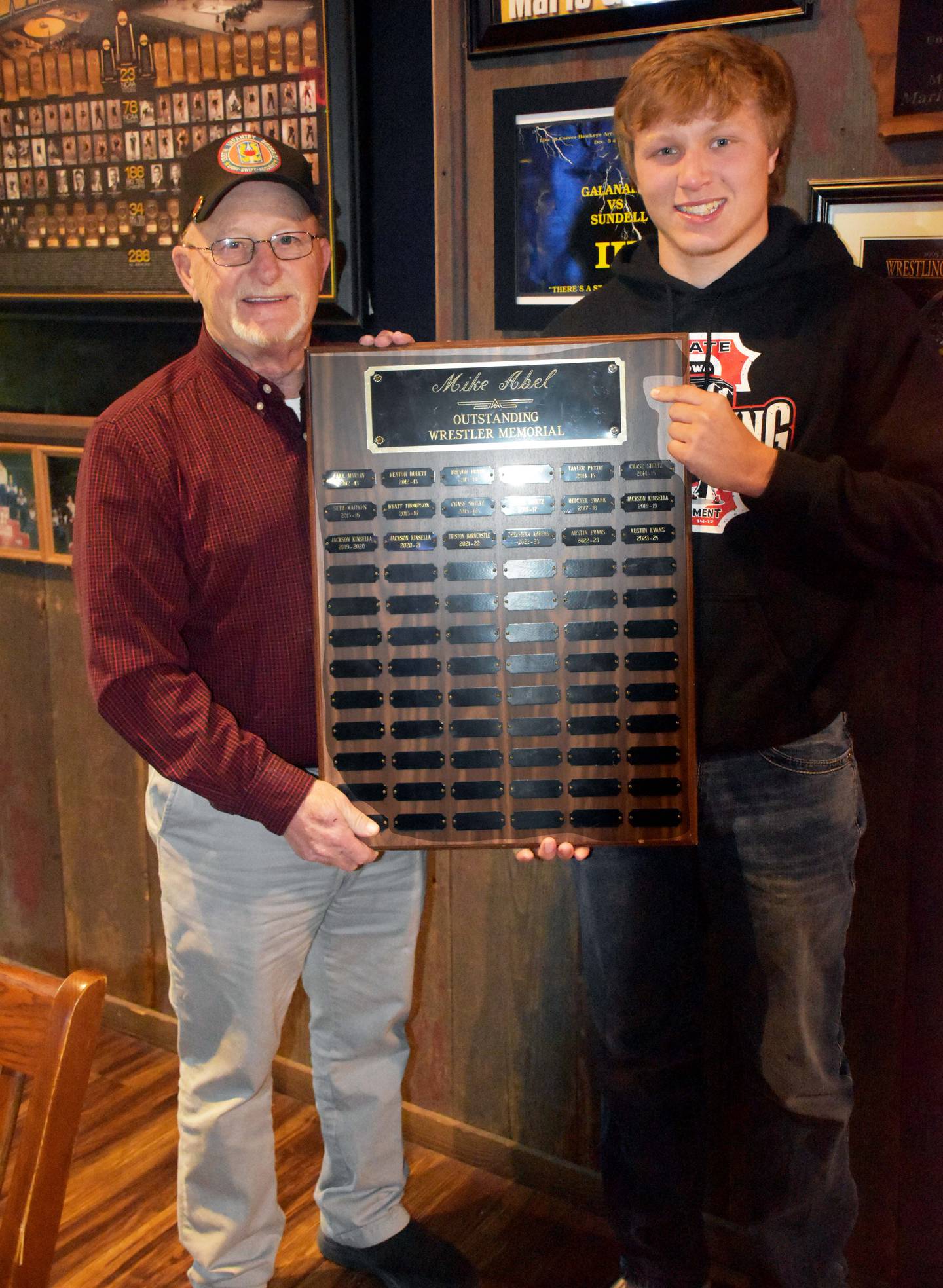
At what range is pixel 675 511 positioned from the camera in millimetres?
1333

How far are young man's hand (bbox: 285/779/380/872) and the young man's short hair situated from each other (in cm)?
90

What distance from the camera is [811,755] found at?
4.60 feet

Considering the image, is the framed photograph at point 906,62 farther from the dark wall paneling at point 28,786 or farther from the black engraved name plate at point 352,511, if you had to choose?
the dark wall paneling at point 28,786

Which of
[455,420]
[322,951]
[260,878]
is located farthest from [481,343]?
[322,951]

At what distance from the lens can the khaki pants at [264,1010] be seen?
154 centimetres

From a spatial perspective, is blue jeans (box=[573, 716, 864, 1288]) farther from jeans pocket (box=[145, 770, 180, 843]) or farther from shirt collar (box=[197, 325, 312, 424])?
shirt collar (box=[197, 325, 312, 424])

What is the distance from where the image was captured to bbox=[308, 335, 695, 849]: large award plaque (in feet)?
4.38

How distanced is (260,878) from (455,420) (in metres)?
0.67

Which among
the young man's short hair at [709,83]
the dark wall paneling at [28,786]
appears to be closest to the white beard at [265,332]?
the young man's short hair at [709,83]

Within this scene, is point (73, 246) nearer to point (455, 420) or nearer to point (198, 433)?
point (198, 433)

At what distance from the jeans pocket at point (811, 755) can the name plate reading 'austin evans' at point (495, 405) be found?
0.44m

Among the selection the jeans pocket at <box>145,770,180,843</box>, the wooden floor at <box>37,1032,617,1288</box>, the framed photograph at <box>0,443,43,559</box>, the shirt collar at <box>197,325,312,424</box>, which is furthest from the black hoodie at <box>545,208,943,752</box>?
the framed photograph at <box>0,443,43,559</box>

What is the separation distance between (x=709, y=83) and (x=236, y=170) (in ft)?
1.97

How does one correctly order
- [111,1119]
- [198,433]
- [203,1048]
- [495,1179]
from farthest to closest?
[111,1119], [495,1179], [203,1048], [198,433]
